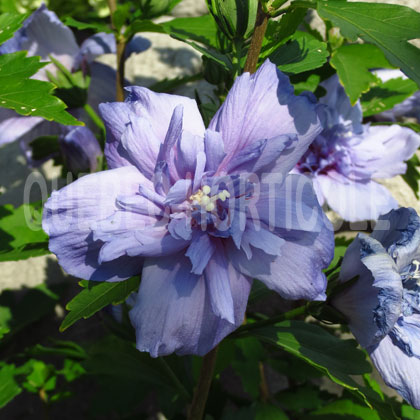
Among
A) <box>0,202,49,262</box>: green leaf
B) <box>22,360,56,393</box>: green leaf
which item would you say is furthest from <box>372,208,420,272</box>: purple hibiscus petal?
<box>22,360,56,393</box>: green leaf

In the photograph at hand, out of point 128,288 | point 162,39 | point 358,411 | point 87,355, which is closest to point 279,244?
point 128,288

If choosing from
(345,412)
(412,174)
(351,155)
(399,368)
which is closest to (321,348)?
(399,368)

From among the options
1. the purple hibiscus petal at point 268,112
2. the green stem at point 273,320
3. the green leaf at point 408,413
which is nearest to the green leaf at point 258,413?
the green leaf at point 408,413

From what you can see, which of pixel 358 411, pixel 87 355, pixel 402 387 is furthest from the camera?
pixel 87 355

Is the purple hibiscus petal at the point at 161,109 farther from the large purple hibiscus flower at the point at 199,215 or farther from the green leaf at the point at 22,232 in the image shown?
the green leaf at the point at 22,232

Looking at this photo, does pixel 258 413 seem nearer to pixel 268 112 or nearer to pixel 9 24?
pixel 268 112

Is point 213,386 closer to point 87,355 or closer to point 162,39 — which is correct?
point 87,355

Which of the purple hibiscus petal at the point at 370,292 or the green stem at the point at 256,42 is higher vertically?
the green stem at the point at 256,42
